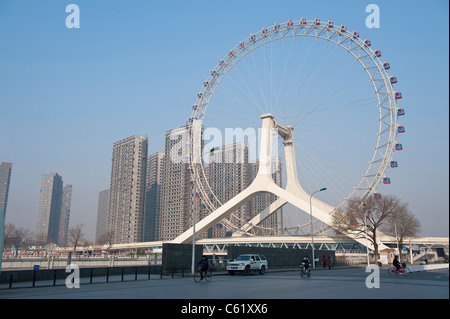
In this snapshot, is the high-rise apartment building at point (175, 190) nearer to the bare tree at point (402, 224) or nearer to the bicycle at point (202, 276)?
the bare tree at point (402, 224)

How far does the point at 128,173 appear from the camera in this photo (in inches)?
7869

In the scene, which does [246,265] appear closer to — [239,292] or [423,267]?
[239,292]

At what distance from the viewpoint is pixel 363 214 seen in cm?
6594

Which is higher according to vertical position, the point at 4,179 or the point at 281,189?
the point at 4,179

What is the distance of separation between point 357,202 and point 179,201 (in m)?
121

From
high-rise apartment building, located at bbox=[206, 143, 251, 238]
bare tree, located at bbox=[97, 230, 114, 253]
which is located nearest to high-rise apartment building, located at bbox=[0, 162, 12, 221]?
bare tree, located at bbox=[97, 230, 114, 253]

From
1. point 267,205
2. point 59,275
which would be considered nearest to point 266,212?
point 59,275

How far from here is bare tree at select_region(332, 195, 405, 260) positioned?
6650 cm

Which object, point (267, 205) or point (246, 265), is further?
point (267, 205)

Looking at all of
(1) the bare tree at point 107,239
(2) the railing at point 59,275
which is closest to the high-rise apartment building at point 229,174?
(1) the bare tree at point 107,239

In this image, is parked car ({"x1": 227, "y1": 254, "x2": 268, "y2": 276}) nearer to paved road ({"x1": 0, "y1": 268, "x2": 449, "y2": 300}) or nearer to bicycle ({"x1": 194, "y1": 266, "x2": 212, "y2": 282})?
bicycle ({"x1": 194, "y1": 266, "x2": 212, "y2": 282})

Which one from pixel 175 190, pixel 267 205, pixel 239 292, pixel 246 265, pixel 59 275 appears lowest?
pixel 239 292
